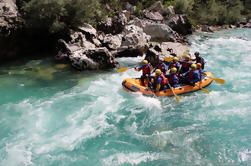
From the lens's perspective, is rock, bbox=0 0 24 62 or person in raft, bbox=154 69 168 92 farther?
rock, bbox=0 0 24 62

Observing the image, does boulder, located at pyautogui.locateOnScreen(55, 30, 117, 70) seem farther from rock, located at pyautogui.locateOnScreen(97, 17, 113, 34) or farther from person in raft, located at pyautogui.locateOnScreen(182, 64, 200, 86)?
person in raft, located at pyautogui.locateOnScreen(182, 64, 200, 86)

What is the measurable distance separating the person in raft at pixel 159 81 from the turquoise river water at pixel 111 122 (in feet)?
1.40

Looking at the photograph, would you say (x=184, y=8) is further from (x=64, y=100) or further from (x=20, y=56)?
(x=64, y=100)

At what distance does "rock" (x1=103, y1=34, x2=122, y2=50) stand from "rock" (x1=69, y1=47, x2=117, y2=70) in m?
2.24

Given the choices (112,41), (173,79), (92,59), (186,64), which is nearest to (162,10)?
(112,41)

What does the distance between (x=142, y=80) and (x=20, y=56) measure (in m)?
6.70

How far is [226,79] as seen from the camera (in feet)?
33.0

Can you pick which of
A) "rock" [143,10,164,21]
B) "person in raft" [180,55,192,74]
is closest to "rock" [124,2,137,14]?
"rock" [143,10,164,21]

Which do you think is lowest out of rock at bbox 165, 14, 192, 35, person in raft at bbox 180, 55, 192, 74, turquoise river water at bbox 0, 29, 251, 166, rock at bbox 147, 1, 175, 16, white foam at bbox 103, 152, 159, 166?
white foam at bbox 103, 152, 159, 166

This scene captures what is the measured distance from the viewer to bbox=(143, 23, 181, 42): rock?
47.8 feet

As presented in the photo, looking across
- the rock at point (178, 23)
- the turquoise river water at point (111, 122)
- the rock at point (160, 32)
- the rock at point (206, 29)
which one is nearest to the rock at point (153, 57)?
the turquoise river water at point (111, 122)

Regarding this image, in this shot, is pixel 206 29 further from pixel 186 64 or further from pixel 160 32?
pixel 186 64

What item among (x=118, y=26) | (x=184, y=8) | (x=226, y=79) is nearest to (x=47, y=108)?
(x=226, y=79)

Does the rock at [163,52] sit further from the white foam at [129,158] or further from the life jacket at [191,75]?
the white foam at [129,158]
